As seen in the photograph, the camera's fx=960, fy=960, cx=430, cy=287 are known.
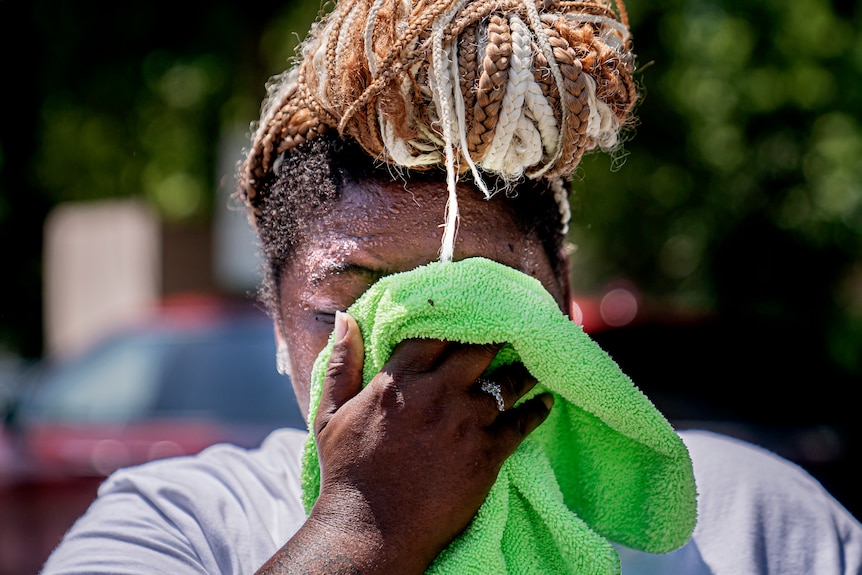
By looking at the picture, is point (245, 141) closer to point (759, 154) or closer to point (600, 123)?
point (759, 154)

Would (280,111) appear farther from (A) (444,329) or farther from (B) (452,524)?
(B) (452,524)

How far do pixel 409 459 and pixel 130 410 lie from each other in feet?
14.3

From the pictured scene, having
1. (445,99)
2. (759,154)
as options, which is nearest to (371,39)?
(445,99)

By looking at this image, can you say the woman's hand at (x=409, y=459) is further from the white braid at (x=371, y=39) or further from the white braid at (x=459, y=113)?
the white braid at (x=371, y=39)

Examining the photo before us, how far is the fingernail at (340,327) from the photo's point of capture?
152 centimetres

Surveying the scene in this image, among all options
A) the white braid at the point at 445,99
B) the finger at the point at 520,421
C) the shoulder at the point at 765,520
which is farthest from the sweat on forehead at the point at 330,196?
the shoulder at the point at 765,520

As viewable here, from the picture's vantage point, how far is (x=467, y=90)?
1.48 meters

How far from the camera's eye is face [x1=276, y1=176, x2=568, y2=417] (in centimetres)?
162

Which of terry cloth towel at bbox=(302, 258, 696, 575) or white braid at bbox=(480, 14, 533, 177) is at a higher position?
white braid at bbox=(480, 14, 533, 177)

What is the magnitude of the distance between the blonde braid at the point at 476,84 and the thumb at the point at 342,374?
0.65 ft

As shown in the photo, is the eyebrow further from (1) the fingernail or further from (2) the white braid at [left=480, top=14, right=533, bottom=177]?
(2) the white braid at [left=480, top=14, right=533, bottom=177]

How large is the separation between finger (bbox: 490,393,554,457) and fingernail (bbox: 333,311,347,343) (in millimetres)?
279

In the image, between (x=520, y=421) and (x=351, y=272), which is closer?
(x=520, y=421)

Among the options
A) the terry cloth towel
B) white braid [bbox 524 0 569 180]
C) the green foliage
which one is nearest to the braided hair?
white braid [bbox 524 0 569 180]
